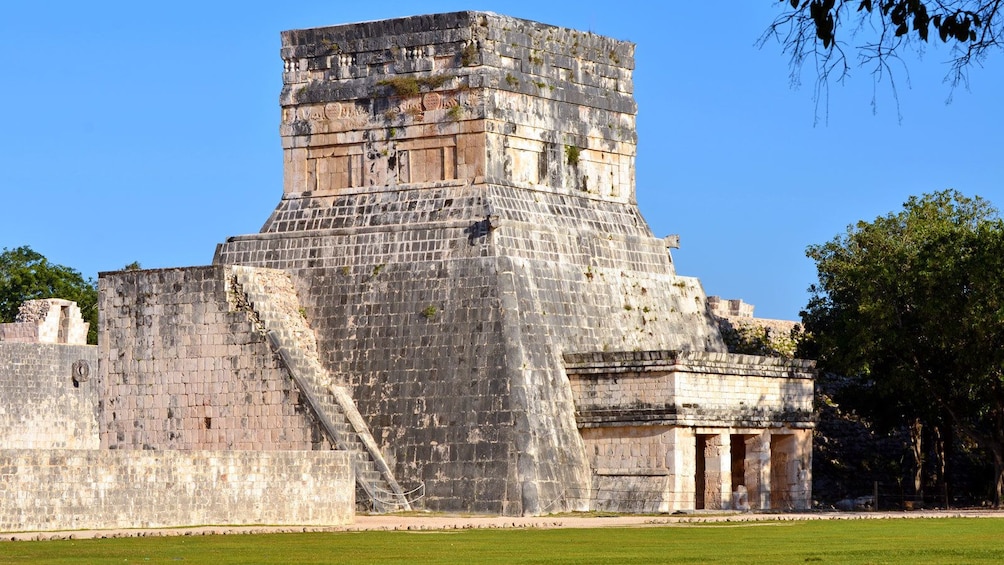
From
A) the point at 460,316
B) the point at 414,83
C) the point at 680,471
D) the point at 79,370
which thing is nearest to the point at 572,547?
the point at 680,471

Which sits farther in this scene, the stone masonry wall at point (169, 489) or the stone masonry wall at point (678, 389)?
the stone masonry wall at point (678, 389)

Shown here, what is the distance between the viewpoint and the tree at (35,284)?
220 feet

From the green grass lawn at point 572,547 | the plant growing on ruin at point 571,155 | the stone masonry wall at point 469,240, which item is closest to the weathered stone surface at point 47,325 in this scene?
the stone masonry wall at point 469,240

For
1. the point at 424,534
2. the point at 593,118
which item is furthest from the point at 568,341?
the point at 424,534

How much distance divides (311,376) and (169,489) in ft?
24.3

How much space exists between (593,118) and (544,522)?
10796mm

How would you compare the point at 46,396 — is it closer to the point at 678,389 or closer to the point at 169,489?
the point at 678,389

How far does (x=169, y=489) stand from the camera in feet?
90.9

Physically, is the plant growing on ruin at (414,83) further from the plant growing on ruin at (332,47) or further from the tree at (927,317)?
the tree at (927,317)

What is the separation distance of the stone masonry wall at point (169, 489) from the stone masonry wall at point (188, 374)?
4.12m

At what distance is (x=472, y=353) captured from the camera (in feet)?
112

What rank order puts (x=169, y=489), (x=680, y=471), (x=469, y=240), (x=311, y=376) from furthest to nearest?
(x=469, y=240) → (x=311, y=376) → (x=680, y=471) → (x=169, y=489)

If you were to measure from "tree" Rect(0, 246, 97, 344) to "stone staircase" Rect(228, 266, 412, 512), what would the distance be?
31.5 meters

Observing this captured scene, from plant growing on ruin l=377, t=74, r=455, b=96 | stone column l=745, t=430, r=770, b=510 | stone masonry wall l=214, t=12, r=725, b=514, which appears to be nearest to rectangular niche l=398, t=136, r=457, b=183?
stone masonry wall l=214, t=12, r=725, b=514
